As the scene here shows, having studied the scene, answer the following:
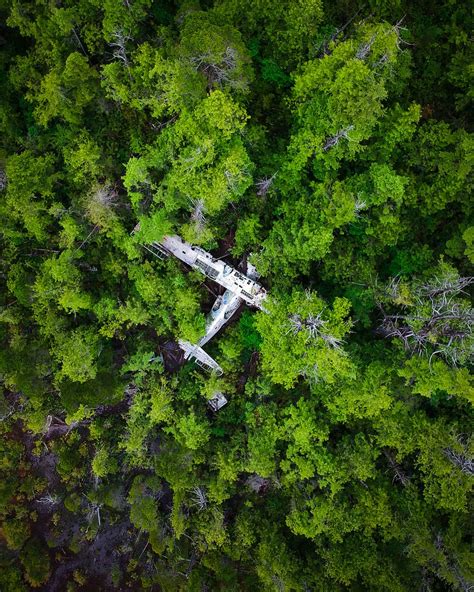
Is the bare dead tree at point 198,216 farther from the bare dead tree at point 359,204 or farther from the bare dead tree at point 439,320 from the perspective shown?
the bare dead tree at point 439,320

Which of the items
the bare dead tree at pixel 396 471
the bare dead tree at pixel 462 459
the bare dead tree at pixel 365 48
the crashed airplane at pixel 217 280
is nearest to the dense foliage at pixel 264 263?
the bare dead tree at pixel 462 459

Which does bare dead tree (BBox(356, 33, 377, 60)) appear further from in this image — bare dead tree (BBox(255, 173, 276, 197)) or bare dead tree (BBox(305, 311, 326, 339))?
bare dead tree (BBox(305, 311, 326, 339))

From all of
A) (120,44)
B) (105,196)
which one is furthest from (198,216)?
(120,44)

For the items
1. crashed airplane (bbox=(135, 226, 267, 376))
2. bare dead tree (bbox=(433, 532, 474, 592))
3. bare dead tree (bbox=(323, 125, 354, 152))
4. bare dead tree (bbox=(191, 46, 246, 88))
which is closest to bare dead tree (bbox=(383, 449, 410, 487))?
bare dead tree (bbox=(433, 532, 474, 592))

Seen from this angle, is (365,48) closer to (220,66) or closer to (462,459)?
(220,66)

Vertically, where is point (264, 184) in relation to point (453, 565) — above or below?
above

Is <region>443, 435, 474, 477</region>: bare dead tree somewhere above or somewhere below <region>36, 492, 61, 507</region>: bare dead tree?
above

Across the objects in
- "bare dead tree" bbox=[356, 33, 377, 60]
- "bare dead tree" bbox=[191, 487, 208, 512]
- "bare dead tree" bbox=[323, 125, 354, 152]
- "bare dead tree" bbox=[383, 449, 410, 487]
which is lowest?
"bare dead tree" bbox=[191, 487, 208, 512]
